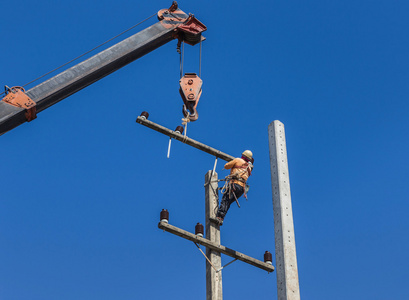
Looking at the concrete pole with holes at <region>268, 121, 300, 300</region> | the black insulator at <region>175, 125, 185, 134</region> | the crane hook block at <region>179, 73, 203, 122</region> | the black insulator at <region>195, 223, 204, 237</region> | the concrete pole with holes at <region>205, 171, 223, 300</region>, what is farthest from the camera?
the crane hook block at <region>179, 73, 203, 122</region>

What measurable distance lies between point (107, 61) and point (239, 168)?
3275 mm

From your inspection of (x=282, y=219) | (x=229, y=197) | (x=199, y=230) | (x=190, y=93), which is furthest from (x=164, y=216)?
(x=190, y=93)

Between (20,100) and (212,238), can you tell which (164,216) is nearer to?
(212,238)

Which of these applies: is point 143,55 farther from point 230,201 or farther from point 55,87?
point 230,201

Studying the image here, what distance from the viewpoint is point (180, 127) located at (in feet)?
Answer: 39.3

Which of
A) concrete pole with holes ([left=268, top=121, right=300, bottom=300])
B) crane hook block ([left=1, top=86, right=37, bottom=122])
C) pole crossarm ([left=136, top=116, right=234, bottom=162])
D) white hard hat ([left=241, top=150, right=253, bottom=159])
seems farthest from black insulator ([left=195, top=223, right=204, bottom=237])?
crane hook block ([left=1, top=86, right=37, bottom=122])

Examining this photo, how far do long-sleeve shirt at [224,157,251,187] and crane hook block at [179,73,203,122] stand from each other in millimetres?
1159

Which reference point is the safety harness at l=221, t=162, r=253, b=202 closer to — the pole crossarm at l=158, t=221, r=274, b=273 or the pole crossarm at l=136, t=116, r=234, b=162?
the pole crossarm at l=136, t=116, r=234, b=162

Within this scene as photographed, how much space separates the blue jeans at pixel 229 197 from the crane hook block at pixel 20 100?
11.9 feet

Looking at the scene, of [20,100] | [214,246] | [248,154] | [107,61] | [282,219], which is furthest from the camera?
[107,61]

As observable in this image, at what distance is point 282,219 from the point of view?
330 inches

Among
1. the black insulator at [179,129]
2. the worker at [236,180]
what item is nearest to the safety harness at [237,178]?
the worker at [236,180]

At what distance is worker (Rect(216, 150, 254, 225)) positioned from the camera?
11422 millimetres

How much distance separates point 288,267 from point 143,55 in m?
7.02
